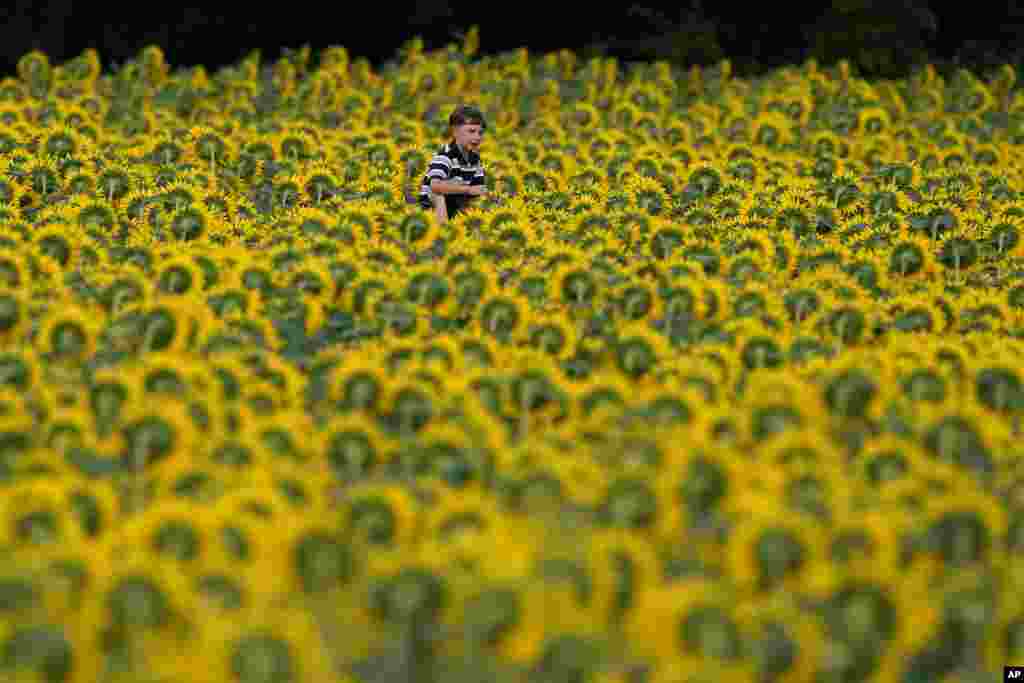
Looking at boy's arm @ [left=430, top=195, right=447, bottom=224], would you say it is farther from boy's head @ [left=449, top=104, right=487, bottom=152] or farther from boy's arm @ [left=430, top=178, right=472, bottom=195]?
boy's head @ [left=449, top=104, right=487, bottom=152]

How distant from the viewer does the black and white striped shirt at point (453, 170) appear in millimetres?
11016

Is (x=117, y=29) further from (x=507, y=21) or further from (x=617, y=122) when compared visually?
(x=617, y=122)

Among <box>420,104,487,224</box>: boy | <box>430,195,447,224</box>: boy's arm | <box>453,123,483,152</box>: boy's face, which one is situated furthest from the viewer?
<box>453,123,483,152</box>: boy's face

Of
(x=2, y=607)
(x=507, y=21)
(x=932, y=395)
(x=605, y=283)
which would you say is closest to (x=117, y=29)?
(x=507, y=21)

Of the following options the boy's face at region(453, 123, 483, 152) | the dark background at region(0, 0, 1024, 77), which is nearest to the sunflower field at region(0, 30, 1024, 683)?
the boy's face at region(453, 123, 483, 152)

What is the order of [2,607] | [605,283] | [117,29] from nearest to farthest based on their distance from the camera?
1. [2,607]
2. [605,283]
3. [117,29]

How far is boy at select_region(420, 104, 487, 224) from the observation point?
35.8ft

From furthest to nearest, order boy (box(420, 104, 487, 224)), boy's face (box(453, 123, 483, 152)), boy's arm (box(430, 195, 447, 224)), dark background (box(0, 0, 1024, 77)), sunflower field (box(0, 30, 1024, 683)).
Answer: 1. dark background (box(0, 0, 1024, 77))
2. boy's face (box(453, 123, 483, 152))
3. boy (box(420, 104, 487, 224))
4. boy's arm (box(430, 195, 447, 224))
5. sunflower field (box(0, 30, 1024, 683))

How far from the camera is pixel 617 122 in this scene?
15.8 metres

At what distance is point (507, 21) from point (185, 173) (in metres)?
11.4

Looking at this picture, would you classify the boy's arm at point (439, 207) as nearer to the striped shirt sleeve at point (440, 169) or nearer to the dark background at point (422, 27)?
the striped shirt sleeve at point (440, 169)

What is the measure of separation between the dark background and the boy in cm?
1019

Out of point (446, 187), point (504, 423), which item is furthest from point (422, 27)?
point (504, 423)

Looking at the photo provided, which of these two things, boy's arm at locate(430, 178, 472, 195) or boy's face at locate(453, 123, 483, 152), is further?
boy's face at locate(453, 123, 483, 152)
